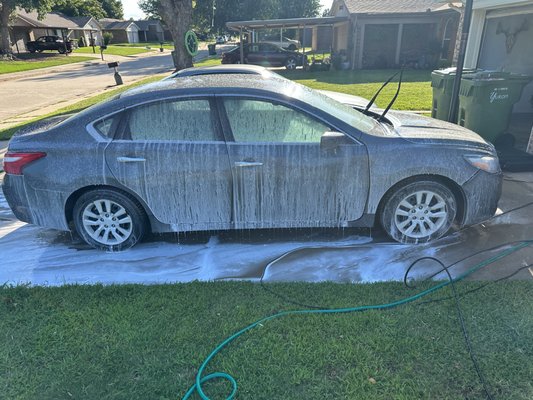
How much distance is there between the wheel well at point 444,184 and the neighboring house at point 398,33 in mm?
20398

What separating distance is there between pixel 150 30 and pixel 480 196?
8586 cm

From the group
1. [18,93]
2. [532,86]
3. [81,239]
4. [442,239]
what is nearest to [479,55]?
[532,86]

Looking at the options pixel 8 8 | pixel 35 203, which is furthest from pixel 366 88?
pixel 8 8

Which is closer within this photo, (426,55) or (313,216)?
(313,216)

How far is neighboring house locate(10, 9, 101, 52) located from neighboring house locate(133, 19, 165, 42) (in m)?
18.0

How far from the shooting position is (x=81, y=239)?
4301mm

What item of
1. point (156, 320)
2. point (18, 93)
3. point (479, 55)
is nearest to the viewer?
point (156, 320)

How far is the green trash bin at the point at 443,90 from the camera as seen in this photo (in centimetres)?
750

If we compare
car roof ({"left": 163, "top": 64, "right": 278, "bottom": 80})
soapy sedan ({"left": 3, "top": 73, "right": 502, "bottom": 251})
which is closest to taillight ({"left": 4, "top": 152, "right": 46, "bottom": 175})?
soapy sedan ({"left": 3, "top": 73, "right": 502, "bottom": 251})

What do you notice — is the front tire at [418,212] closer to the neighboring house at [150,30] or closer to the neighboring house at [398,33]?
the neighboring house at [398,33]

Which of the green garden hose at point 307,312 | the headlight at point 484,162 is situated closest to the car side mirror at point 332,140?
the headlight at point 484,162

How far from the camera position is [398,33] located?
22.6 meters

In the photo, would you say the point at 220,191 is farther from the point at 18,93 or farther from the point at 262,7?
the point at 262,7

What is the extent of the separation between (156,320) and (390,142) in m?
2.53
